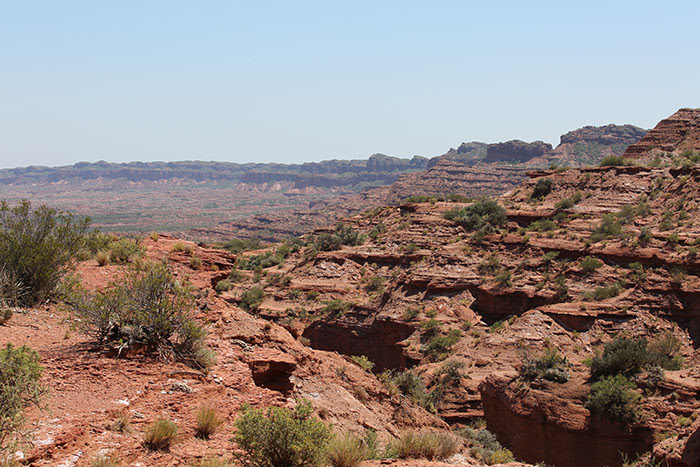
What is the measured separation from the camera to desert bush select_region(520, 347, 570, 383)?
16922mm

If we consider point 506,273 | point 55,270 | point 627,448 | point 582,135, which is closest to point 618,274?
point 506,273

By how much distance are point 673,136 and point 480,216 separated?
73.0ft

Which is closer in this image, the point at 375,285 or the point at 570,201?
the point at 375,285

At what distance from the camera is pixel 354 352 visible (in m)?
28.7

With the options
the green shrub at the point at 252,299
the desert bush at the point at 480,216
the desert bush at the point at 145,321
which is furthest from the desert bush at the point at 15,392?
the desert bush at the point at 480,216

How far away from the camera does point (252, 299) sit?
34812 millimetres

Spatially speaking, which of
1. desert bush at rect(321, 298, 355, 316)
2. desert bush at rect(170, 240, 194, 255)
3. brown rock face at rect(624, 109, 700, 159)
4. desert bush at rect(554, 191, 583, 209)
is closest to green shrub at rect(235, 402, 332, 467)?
desert bush at rect(170, 240, 194, 255)

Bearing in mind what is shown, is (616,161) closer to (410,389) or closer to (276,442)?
(410,389)

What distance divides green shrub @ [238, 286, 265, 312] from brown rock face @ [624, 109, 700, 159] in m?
33.6

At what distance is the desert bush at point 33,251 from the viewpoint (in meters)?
9.88

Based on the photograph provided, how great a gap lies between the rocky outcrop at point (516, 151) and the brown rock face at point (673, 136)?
339ft

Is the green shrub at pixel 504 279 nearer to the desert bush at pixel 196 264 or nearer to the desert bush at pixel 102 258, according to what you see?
the desert bush at pixel 196 264

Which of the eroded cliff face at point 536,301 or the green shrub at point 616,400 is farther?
the eroded cliff face at point 536,301

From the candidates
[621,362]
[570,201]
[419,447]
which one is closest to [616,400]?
[621,362]
